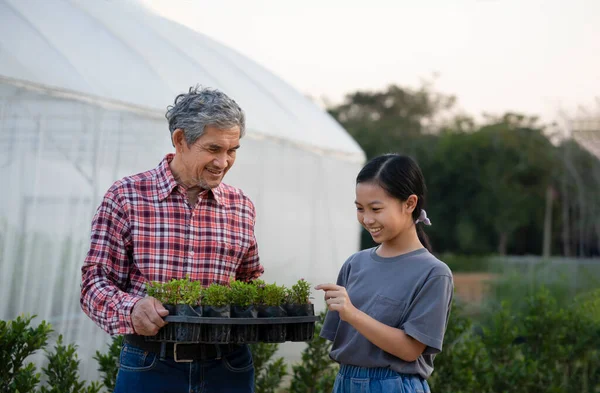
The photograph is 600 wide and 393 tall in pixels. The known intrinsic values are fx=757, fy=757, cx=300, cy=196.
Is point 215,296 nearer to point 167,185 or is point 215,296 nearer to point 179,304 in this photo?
point 179,304

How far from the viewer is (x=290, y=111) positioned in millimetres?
7863

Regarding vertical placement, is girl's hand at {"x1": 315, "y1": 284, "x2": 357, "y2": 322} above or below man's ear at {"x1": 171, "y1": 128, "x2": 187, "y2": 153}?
below

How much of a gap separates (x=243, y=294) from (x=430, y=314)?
1.87 ft

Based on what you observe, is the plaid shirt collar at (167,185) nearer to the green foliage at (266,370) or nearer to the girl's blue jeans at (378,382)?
the girl's blue jeans at (378,382)

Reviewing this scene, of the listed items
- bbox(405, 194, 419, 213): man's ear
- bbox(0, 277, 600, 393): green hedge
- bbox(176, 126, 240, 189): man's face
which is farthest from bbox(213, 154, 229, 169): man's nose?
bbox(0, 277, 600, 393): green hedge

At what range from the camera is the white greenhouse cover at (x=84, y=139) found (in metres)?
4.80

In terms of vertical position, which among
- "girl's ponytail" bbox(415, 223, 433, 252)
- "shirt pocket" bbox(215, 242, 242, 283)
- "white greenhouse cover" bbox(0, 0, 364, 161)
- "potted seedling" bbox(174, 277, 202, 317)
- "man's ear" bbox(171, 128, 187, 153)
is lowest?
"potted seedling" bbox(174, 277, 202, 317)

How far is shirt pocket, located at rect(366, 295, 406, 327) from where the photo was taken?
233 centimetres

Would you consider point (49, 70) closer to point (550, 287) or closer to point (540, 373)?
point (540, 373)

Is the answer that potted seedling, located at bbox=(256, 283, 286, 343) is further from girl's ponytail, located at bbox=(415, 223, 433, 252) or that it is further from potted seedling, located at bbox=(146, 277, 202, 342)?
girl's ponytail, located at bbox=(415, 223, 433, 252)

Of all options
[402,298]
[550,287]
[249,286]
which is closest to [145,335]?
[249,286]

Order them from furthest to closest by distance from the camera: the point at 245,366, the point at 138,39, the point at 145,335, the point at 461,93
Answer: the point at 461,93 → the point at 138,39 → the point at 245,366 → the point at 145,335

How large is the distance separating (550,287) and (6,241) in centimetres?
668

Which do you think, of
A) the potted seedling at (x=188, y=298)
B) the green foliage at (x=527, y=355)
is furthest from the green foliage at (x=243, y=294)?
the green foliage at (x=527, y=355)
